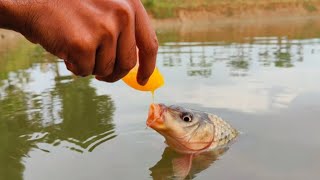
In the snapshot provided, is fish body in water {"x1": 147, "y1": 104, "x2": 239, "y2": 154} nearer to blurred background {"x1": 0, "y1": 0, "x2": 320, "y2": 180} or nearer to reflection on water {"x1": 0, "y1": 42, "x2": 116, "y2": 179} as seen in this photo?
blurred background {"x1": 0, "y1": 0, "x2": 320, "y2": 180}

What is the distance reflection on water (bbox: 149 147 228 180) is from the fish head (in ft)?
0.25

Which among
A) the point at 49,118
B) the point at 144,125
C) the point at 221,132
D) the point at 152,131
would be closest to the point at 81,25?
the point at 221,132

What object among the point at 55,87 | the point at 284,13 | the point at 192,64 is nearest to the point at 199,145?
the point at 55,87

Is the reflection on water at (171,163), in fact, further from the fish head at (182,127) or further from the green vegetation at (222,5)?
the green vegetation at (222,5)

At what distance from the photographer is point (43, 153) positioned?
3.36 m

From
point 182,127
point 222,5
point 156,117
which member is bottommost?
point 182,127

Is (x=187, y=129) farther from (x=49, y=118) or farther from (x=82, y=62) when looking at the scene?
(x=82, y=62)

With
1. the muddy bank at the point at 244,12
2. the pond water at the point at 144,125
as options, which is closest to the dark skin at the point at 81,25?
the pond water at the point at 144,125

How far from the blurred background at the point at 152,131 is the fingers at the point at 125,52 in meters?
1.73

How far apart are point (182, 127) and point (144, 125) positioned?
776 mm

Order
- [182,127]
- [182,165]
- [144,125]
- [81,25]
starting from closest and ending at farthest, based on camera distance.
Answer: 1. [81,25]
2. [182,165]
3. [182,127]
4. [144,125]

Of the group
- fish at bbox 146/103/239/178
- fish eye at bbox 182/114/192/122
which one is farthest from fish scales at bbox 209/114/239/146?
fish eye at bbox 182/114/192/122

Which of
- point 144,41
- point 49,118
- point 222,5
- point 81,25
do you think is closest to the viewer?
point 81,25

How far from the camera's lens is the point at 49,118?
4.38 m
